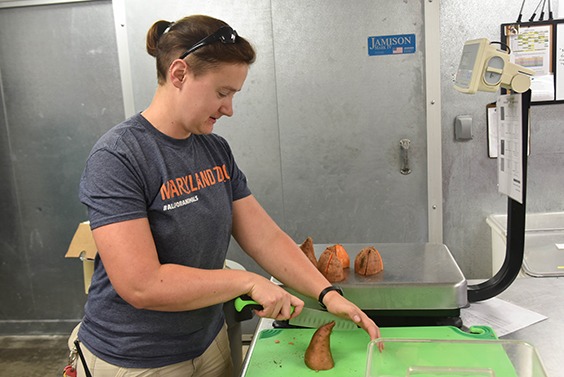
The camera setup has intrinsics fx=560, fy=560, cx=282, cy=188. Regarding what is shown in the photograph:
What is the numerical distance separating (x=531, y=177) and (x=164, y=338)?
2.18 m

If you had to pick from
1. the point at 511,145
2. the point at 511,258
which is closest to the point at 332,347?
the point at 511,258

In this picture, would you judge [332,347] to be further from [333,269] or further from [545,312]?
[545,312]

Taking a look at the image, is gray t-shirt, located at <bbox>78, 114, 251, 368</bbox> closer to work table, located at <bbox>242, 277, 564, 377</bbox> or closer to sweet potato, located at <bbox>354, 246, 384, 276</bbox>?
work table, located at <bbox>242, 277, 564, 377</bbox>

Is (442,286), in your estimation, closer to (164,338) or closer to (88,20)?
(164,338)

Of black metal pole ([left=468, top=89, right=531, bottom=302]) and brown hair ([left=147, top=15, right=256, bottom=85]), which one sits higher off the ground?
brown hair ([left=147, top=15, right=256, bottom=85])

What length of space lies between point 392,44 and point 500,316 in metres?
1.67

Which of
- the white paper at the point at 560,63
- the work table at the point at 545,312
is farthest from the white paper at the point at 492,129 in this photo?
the work table at the point at 545,312

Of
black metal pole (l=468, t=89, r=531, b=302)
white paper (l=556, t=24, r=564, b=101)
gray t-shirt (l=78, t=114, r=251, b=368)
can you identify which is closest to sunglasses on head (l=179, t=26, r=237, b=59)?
gray t-shirt (l=78, t=114, r=251, b=368)

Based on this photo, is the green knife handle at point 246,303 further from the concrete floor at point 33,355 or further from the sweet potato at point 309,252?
the concrete floor at point 33,355

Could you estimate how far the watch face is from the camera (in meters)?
1.34

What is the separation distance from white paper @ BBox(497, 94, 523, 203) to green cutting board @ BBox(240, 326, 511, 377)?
382 millimetres

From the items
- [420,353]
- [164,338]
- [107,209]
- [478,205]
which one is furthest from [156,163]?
[478,205]

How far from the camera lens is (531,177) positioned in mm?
2805

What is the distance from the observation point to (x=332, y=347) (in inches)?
50.2
